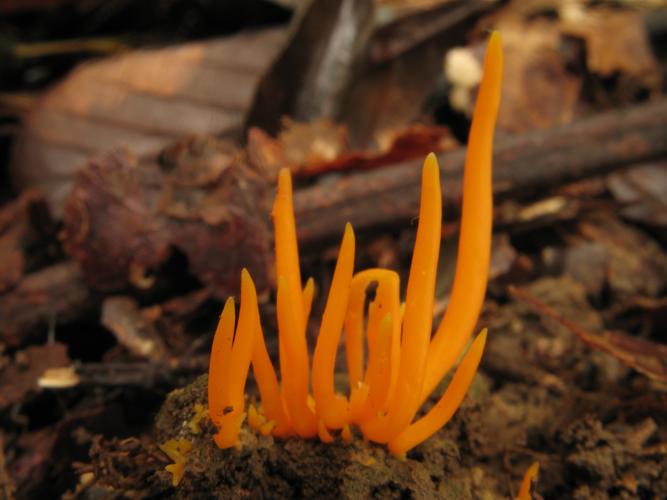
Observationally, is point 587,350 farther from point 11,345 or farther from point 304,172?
point 11,345

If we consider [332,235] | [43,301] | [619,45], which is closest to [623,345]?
[332,235]

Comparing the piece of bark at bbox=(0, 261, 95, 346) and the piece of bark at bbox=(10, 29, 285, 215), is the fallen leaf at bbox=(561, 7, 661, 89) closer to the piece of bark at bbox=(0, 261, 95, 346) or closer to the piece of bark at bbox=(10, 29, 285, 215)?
the piece of bark at bbox=(10, 29, 285, 215)

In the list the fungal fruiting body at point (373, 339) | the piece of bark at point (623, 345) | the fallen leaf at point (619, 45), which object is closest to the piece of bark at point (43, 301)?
the fungal fruiting body at point (373, 339)

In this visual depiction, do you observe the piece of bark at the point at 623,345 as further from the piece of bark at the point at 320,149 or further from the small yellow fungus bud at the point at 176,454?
the small yellow fungus bud at the point at 176,454

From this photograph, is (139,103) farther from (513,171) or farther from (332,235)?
(513,171)

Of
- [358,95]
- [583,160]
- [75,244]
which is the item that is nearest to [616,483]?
[583,160]

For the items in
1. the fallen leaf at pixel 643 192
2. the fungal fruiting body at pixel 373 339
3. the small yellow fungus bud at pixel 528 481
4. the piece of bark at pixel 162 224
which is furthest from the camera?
the fallen leaf at pixel 643 192
